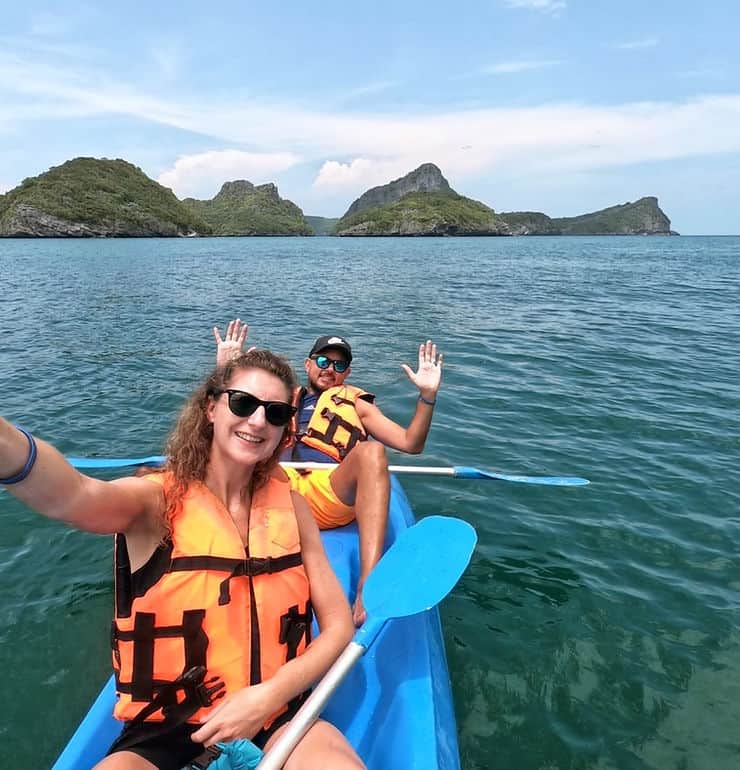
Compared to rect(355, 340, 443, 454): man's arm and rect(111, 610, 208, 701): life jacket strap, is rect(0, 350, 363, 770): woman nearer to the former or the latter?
rect(111, 610, 208, 701): life jacket strap

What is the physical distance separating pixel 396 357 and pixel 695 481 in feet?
22.1

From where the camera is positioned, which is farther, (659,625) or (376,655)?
(659,625)

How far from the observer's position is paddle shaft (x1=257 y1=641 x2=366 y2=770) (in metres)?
1.88

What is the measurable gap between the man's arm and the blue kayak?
4.33 feet

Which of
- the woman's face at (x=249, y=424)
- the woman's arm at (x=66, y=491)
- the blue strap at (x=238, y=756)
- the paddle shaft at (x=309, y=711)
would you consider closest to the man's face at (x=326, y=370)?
the woman's face at (x=249, y=424)

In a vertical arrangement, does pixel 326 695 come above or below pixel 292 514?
below

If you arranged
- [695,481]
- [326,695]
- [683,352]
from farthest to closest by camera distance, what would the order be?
[683,352] < [695,481] < [326,695]

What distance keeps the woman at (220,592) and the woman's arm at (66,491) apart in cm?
1

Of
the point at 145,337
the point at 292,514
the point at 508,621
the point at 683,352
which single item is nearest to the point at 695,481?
the point at 508,621

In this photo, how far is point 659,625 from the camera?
3.93 m

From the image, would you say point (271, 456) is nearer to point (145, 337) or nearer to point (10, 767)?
point (10, 767)

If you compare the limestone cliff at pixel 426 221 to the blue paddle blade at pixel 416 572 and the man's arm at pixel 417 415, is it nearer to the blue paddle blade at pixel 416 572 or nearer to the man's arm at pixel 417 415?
the man's arm at pixel 417 415

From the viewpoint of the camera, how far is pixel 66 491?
162 cm

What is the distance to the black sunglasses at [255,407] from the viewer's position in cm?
223
